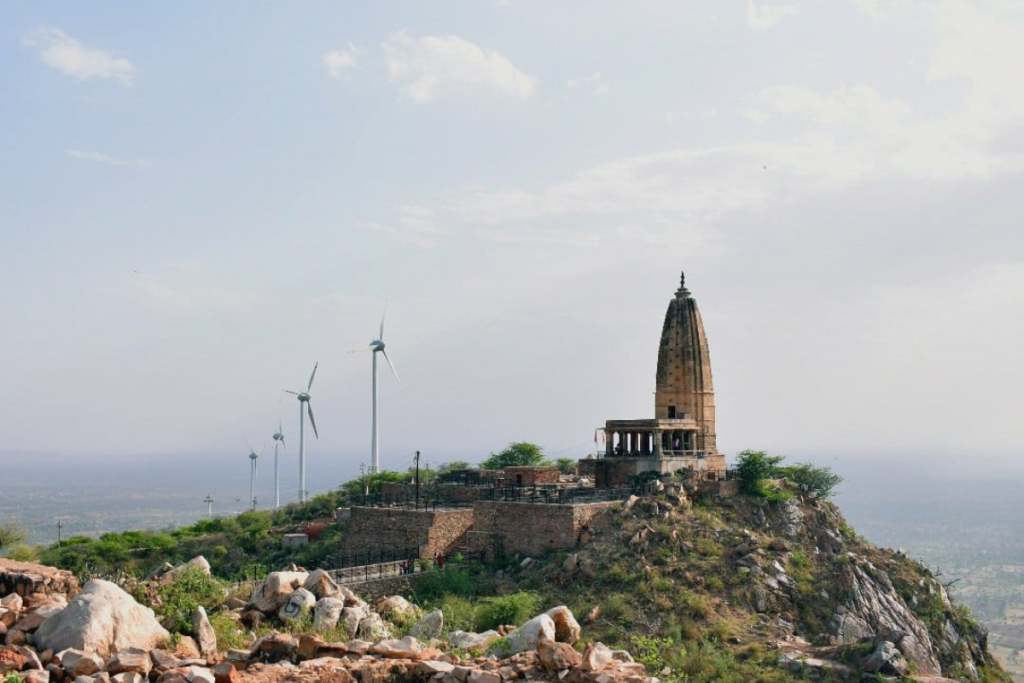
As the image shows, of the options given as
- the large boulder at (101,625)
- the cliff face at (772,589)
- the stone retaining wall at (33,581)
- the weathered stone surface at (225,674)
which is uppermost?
the stone retaining wall at (33,581)

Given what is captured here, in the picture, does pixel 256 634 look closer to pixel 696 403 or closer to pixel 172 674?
pixel 172 674

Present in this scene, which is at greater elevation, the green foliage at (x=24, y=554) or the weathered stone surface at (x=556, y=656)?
the weathered stone surface at (x=556, y=656)

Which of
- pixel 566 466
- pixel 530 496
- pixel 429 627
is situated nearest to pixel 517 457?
pixel 566 466

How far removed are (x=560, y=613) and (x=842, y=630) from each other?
2011 centimetres

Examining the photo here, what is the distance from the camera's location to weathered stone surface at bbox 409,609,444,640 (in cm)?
2577

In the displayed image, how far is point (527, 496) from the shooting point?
1725 inches

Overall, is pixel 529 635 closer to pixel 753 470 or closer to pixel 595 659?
pixel 595 659

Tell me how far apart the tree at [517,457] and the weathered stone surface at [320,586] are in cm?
3686

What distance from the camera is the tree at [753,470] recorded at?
153ft

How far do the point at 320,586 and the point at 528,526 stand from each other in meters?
16.4

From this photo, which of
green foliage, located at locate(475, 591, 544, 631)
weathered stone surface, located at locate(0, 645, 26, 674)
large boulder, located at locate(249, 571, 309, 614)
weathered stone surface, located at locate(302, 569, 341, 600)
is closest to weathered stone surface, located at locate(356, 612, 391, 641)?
weathered stone surface, located at locate(302, 569, 341, 600)

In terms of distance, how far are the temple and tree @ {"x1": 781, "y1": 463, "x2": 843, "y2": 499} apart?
3.65 meters

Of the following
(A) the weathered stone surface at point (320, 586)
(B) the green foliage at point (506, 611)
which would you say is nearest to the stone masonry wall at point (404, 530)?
(B) the green foliage at point (506, 611)

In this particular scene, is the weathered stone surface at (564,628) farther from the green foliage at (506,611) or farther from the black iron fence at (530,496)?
the black iron fence at (530,496)
